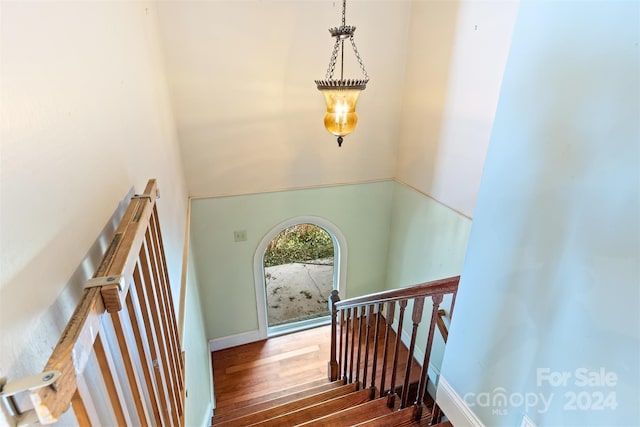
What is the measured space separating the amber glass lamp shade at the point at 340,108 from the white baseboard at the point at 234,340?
346 centimetres

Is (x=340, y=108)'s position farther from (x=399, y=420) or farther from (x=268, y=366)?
(x=268, y=366)

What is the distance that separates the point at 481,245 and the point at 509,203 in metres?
0.24

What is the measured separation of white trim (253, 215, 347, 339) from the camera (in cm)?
430

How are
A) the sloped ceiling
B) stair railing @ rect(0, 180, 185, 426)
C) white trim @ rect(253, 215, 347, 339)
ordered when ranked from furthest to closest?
1. white trim @ rect(253, 215, 347, 339)
2. the sloped ceiling
3. stair railing @ rect(0, 180, 185, 426)

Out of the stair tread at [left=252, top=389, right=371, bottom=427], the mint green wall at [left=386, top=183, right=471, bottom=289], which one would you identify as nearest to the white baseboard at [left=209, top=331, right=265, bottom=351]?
the mint green wall at [left=386, top=183, right=471, bottom=289]

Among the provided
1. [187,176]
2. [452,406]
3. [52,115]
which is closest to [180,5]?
[187,176]

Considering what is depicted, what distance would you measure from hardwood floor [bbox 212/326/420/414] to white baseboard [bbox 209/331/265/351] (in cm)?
6

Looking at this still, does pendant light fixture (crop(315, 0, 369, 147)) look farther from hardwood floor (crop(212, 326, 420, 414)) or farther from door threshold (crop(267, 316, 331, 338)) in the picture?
door threshold (crop(267, 316, 331, 338))

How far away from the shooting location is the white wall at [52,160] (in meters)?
0.58

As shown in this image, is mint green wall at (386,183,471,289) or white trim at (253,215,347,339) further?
white trim at (253,215,347,339)

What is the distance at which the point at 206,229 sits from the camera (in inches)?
157

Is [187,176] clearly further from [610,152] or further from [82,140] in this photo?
[610,152]

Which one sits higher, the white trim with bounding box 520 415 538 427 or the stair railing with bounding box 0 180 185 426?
the stair railing with bounding box 0 180 185 426

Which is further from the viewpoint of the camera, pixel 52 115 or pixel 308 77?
pixel 308 77
